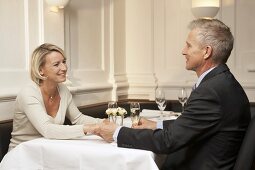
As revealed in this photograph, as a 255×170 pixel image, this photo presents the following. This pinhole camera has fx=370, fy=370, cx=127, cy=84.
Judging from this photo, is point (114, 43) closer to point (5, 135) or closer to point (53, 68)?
point (53, 68)

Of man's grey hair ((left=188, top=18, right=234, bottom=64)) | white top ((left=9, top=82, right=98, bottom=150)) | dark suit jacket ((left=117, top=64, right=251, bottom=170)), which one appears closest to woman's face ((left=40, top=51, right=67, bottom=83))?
white top ((left=9, top=82, right=98, bottom=150))

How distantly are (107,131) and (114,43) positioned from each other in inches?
104

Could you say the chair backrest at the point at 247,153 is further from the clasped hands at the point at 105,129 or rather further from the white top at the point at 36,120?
the white top at the point at 36,120

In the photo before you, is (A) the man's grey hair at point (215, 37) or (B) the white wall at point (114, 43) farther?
(B) the white wall at point (114, 43)

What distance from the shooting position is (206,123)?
170cm

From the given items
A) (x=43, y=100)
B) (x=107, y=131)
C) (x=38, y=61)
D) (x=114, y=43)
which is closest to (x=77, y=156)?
(x=107, y=131)

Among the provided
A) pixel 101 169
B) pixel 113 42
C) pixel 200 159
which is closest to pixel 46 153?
pixel 101 169

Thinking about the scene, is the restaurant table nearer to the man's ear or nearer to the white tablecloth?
the white tablecloth

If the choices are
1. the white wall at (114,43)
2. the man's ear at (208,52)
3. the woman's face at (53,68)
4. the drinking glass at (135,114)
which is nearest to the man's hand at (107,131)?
the drinking glass at (135,114)

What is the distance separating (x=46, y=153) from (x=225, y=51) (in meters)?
1.06

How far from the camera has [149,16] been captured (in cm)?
462

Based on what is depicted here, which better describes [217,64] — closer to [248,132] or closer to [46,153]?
[248,132]

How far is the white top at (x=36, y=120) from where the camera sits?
2.10 metres

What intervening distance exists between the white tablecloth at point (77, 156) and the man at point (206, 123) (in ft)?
0.22
